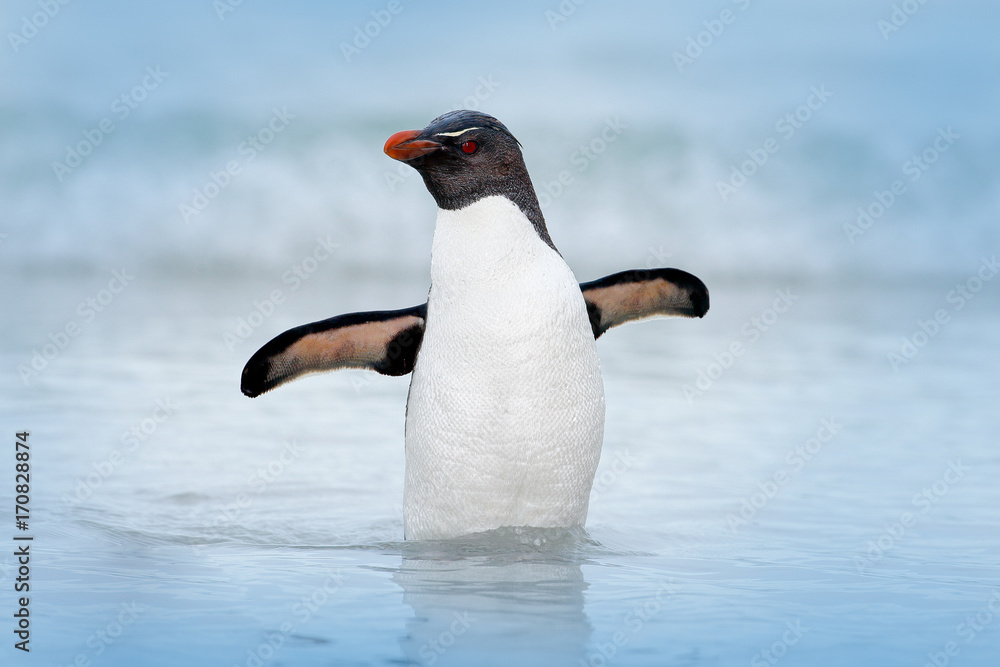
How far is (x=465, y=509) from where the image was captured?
138 inches

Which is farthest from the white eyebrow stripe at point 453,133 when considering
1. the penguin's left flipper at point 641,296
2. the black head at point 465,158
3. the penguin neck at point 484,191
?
the penguin's left flipper at point 641,296

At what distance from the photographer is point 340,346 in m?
3.70

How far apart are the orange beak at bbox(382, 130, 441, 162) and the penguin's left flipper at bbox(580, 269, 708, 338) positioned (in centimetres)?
93

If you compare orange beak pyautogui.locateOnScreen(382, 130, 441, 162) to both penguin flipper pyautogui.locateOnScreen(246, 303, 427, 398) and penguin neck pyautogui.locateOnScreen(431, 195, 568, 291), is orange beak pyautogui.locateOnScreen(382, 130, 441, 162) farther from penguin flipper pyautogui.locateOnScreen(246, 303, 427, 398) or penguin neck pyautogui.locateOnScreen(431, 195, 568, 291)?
penguin flipper pyautogui.locateOnScreen(246, 303, 427, 398)

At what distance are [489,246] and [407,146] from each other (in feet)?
1.29

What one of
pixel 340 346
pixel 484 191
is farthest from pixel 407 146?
pixel 340 346

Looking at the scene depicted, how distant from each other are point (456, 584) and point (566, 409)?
2.48 feet

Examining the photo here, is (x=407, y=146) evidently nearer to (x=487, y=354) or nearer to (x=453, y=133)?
(x=453, y=133)

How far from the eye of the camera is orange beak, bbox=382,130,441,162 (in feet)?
10.5

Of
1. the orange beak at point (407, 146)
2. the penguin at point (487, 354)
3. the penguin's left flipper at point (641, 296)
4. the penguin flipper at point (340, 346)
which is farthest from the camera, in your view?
the penguin's left flipper at point (641, 296)

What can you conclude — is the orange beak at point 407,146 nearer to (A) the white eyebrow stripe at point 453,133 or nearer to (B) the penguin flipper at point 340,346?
(A) the white eyebrow stripe at point 453,133

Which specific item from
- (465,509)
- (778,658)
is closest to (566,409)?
(465,509)

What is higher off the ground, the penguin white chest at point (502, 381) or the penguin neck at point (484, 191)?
Result: the penguin neck at point (484, 191)

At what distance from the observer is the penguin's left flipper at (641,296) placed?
3939 mm
